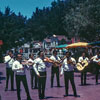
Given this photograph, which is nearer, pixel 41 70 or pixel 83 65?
pixel 41 70

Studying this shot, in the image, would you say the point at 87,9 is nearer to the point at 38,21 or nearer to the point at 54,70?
the point at 54,70

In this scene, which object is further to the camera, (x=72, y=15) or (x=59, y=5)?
(x=59, y=5)

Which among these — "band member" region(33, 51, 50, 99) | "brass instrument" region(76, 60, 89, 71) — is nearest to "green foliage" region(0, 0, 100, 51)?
"brass instrument" region(76, 60, 89, 71)

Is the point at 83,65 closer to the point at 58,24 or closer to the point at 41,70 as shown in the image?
the point at 41,70

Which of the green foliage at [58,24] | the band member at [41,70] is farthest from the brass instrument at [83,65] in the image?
the green foliage at [58,24]

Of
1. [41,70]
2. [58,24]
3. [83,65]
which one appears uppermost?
Answer: [58,24]

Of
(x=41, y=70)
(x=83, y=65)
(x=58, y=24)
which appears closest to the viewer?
(x=41, y=70)

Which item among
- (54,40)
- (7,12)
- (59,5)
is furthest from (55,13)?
(7,12)

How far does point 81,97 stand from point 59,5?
7547 centimetres

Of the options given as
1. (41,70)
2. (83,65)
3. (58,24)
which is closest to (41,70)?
(41,70)

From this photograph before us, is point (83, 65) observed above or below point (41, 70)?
above

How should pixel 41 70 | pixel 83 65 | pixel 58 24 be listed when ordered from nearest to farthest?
1. pixel 41 70
2. pixel 83 65
3. pixel 58 24

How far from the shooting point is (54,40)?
81.7 m

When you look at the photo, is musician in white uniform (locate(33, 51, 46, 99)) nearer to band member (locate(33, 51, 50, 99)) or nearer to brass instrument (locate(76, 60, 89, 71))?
band member (locate(33, 51, 50, 99))
